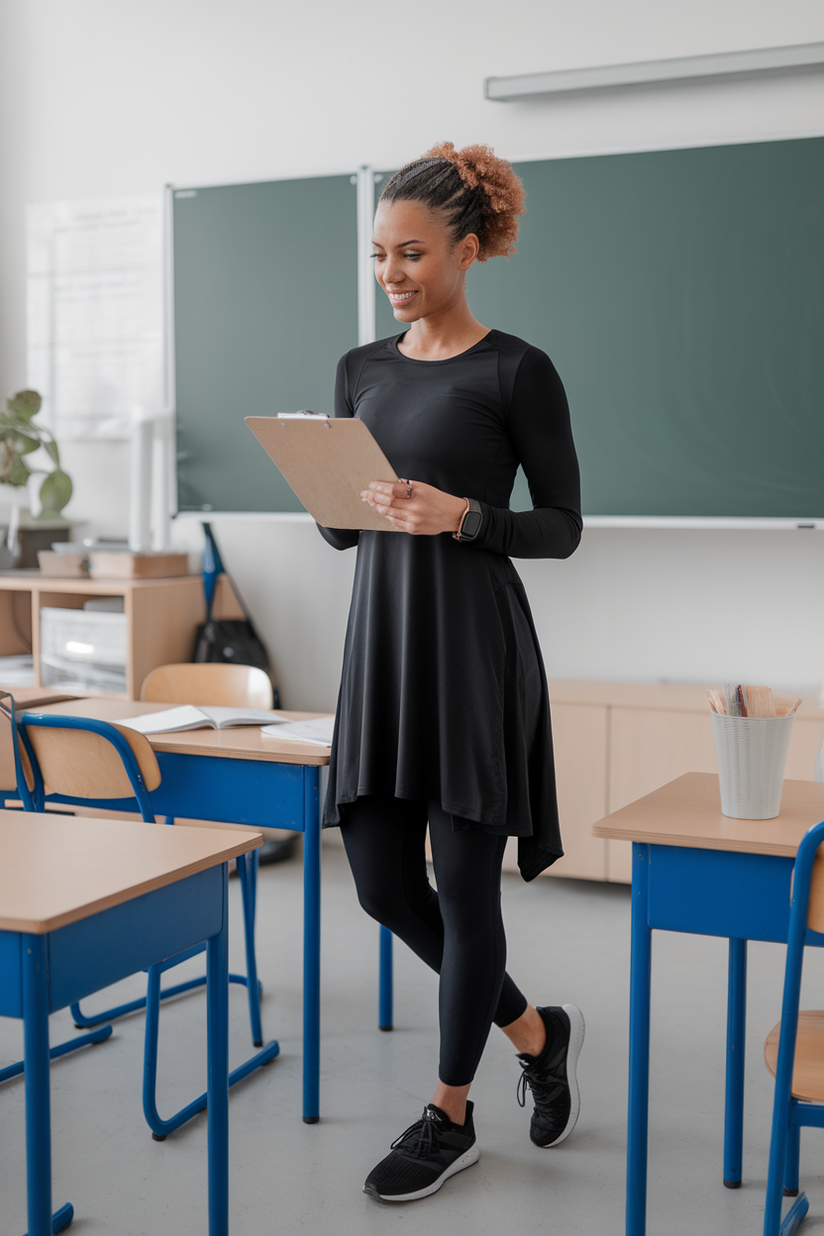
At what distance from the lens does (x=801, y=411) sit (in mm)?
3389

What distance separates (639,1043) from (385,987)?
3.48 feet

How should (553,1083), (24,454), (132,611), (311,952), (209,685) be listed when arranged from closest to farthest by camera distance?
1. (553,1083)
2. (311,952)
3. (209,685)
4. (132,611)
5. (24,454)

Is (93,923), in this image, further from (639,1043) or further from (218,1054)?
(639,1043)

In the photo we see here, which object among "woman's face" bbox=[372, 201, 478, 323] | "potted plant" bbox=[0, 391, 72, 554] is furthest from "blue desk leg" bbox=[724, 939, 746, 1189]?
"potted plant" bbox=[0, 391, 72, 554]

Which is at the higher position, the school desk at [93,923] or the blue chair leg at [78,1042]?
the school desk at [93,923]

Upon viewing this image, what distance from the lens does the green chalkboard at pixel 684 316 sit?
3361 mm

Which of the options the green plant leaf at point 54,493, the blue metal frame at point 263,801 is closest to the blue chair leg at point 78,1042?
the blue metal frame at point 263,801

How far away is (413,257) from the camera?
1.77 m

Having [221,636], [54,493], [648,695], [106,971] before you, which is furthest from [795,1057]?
[54,493]

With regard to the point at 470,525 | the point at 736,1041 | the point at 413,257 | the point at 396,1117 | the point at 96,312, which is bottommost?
the point at 396,1117

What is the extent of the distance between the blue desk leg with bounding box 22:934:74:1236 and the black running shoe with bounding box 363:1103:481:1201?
747 millimetres

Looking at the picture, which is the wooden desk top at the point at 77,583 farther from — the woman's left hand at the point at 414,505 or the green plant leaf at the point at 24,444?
the woman's left hand at the point at 414,505

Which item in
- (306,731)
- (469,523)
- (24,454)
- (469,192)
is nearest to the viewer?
(469,523)

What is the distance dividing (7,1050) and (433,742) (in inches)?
50.5
